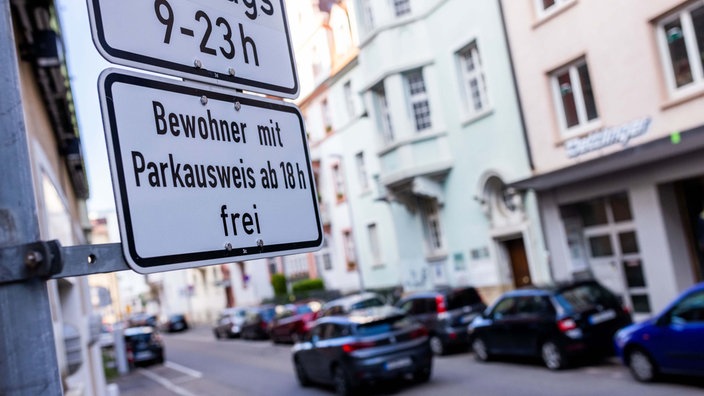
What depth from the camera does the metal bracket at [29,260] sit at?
4.43 feet

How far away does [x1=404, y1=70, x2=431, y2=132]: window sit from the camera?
21.2 metres

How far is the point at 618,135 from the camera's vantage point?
14.7 metres

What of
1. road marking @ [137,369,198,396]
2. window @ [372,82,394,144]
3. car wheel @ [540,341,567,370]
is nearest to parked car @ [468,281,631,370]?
car wheel @ [540,341,567,370]

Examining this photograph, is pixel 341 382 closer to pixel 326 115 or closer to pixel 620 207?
pixel 620 207

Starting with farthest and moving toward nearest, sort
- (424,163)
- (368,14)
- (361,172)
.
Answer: (361,172), (368,14), (424,163)

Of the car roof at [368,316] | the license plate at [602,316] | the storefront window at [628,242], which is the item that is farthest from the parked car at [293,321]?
the license plate at [602,316]

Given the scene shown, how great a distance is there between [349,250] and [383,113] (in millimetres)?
8862

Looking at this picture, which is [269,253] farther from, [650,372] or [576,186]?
[576,186]

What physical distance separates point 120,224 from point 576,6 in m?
15.7

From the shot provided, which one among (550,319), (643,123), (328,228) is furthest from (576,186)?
(328,228)

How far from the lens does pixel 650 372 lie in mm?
9930

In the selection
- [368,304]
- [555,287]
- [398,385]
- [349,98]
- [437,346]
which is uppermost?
[349,98]

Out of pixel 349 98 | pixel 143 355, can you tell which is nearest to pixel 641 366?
pixel 349 98

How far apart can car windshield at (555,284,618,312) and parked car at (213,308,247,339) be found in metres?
21.5
